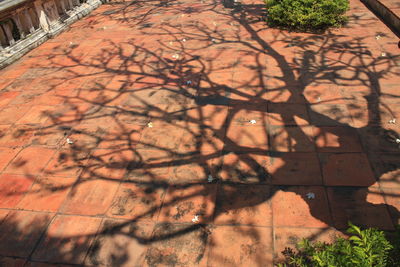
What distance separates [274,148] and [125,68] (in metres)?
3.64

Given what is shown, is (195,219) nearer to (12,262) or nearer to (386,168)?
(12,262)

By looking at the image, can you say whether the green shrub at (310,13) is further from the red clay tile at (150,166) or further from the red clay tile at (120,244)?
the red clay tile at (120,244)

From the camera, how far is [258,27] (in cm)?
749

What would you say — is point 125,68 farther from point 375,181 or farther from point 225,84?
point 375,181

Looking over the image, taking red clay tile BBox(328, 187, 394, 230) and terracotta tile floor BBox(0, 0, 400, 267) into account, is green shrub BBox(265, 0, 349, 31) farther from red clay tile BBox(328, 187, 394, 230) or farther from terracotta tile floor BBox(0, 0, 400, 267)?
red clay tile BBox(328, 187, 394, 230)

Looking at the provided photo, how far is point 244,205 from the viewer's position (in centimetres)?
329

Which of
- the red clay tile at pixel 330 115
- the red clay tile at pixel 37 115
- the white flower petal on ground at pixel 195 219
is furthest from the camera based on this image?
the red clay tile at pixel 37 115

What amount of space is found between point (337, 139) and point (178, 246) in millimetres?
2446

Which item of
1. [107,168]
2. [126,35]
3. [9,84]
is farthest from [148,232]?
[126,35]

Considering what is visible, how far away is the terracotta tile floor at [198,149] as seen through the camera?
3062 mm

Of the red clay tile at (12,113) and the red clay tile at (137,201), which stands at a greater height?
the red clay tile at (12,113)

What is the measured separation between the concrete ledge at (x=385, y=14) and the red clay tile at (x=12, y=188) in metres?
7.39

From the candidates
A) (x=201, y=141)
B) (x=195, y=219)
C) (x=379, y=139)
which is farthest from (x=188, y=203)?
(x=379, y=139)

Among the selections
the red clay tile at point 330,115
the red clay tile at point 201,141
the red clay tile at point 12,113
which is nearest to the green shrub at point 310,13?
the red clay tile at point 330,115
